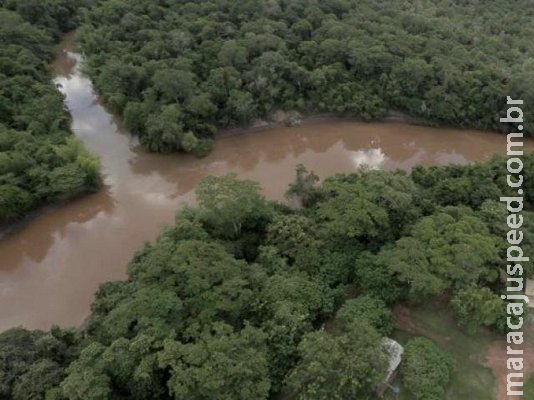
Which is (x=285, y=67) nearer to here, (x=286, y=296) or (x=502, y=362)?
(x=286, y=296)

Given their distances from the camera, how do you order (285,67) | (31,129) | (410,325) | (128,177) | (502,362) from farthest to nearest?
(285,67) < (128,177) < (31,129) < (410,325) < (502,362)

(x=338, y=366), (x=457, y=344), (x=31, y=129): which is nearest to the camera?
(x=338, y=366)

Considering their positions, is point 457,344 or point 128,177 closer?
point 457,344

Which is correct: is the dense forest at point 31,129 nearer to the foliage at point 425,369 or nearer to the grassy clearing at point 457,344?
the grassy clearing at point 457,344

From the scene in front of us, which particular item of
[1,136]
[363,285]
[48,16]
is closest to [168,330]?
[363,285]

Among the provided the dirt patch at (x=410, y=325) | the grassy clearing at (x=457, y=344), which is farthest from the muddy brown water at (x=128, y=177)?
the grassy clearing at (x=457, y=344)

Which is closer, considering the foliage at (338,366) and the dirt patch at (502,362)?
the foliage at (338,366)

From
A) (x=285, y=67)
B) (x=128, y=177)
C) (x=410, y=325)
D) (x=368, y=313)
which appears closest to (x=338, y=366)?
(x=368, y=313)
